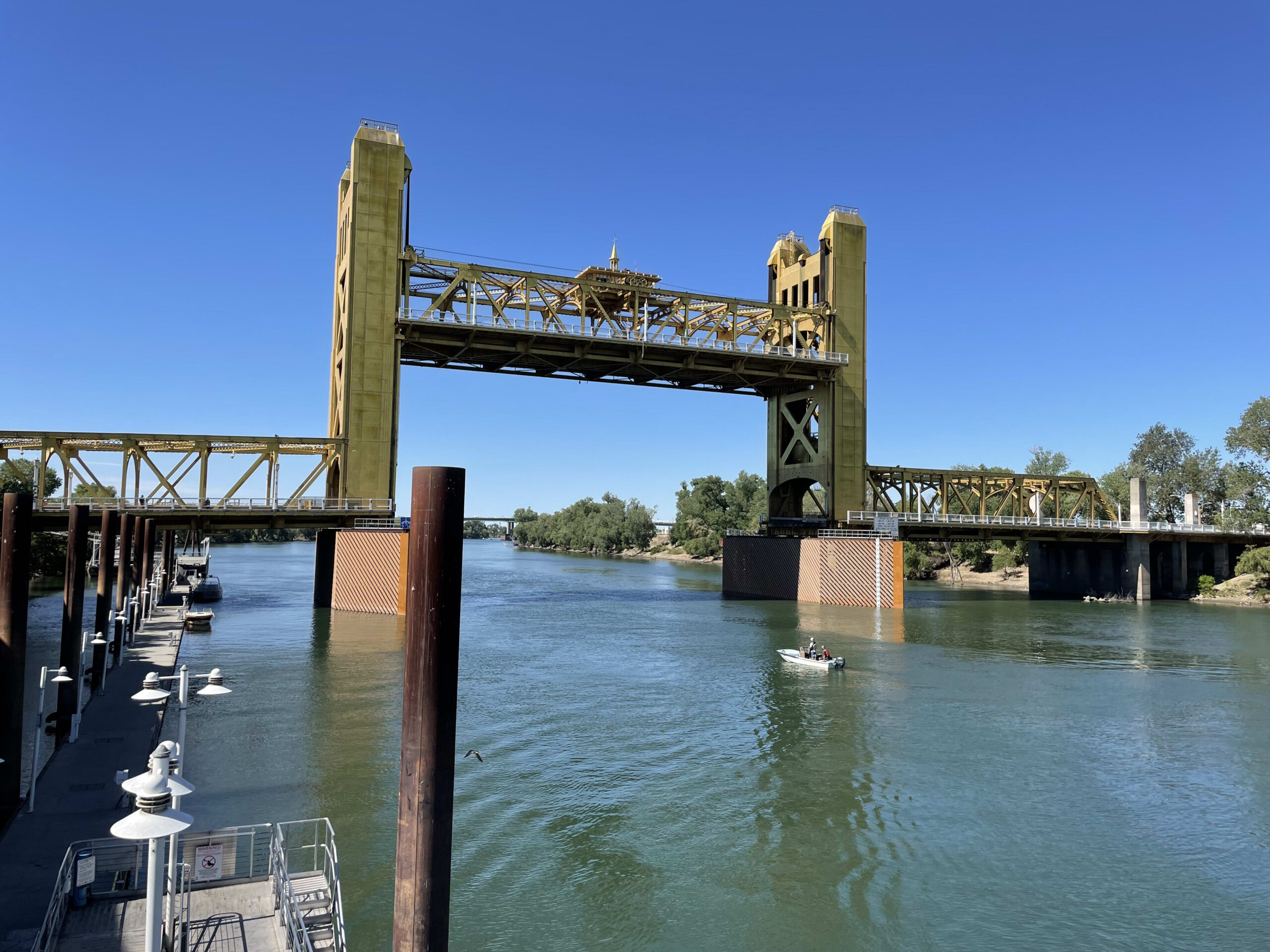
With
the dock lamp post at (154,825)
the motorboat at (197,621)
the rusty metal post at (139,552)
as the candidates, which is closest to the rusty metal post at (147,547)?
the rusty metal post at (139,552)

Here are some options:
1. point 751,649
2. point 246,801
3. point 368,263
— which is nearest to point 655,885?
point 246,801

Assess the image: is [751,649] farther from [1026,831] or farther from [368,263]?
[368,263]

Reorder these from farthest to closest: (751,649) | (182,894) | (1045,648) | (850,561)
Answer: (850,561)
(1045,648)
(751,649)
(182,894)

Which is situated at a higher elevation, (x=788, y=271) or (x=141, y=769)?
(x=788, y=271)

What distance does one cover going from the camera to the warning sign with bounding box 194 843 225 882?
39.8ft

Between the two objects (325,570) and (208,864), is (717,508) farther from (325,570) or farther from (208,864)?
(208,864)

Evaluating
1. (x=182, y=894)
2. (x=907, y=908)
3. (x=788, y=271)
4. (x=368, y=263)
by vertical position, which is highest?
(x=788, y=271)

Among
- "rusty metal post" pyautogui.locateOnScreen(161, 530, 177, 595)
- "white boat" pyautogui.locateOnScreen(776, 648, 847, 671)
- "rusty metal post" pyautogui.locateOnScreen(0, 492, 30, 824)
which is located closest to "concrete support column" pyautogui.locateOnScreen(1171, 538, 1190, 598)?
"white boat" pyautogui.locateOnScreen(776, 648, 847, 671)

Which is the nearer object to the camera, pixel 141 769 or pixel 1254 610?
pixel 141 769

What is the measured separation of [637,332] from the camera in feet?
205

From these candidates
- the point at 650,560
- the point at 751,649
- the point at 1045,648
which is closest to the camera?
the point at 751,649

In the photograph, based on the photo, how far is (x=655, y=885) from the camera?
15.5 m

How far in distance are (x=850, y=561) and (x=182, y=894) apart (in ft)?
190

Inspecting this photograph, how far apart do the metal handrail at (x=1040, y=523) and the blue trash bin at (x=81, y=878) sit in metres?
59.0
